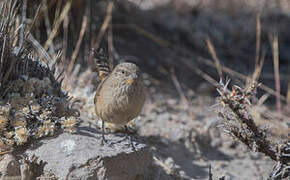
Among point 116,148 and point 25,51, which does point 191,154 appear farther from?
point 25,51

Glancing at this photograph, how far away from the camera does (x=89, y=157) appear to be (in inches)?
118

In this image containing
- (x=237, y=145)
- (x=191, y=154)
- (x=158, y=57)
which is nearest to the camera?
(x=191, y=154)

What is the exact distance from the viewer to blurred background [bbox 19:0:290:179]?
14.9 ft

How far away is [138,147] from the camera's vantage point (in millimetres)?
3316

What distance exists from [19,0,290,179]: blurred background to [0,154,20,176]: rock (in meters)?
0.98

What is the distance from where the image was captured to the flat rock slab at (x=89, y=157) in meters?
2.97

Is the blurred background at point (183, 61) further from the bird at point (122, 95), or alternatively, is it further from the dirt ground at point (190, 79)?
the bird at point (122, 95)

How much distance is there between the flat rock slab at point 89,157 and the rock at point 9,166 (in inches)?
4.3

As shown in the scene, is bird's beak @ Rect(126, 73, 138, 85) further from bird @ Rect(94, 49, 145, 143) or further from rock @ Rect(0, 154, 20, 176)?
rock @ Rect(0, 154, 20, 176)

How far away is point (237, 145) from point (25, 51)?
2.67m

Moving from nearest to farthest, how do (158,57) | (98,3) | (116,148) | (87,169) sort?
1. (87,169)
2. (116,148)
3. (98,3)
4. (158,57)

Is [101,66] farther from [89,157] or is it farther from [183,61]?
[183,61]

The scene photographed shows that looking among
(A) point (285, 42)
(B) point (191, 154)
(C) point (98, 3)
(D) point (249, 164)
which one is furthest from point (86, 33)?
(A) point (285, 42)

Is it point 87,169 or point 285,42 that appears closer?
point 87,169
